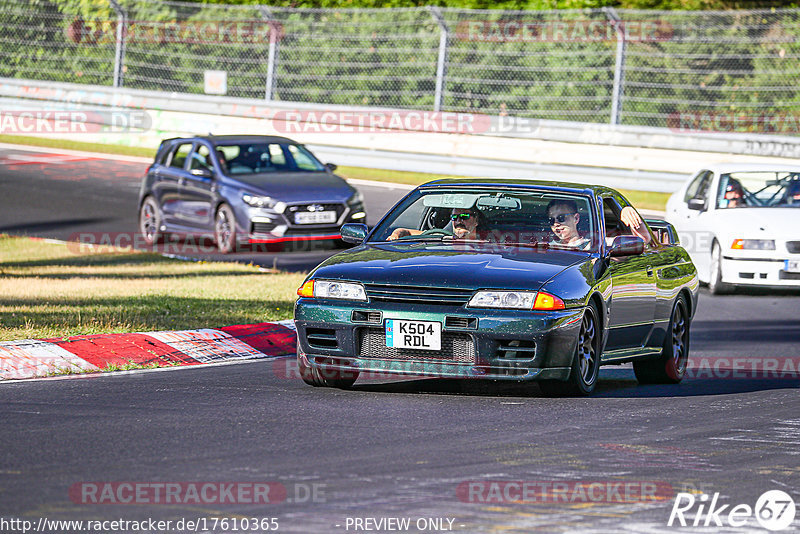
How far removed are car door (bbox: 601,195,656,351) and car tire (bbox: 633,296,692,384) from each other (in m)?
0.35

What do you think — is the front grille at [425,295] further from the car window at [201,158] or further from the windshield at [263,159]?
the car window at [201,158]

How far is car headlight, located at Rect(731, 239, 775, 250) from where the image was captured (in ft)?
52.3

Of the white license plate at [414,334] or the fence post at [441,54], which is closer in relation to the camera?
the white license plate at [414,334]

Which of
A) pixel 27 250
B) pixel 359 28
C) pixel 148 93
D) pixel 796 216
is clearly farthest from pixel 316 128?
pixel 796 216

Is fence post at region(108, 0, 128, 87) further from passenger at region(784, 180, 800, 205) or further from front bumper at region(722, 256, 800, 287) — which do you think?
front bumper at region(722, 256, 800, 287)

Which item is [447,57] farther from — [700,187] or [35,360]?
[35,360]

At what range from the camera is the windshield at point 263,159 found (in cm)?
1967

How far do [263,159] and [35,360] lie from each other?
33.2 feet

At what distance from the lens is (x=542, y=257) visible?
9.38 meters

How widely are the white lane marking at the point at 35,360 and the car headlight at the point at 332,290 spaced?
77.6 inches

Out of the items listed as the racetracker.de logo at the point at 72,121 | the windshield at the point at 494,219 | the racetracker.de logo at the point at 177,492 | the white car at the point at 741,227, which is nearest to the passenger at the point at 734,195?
the white car at the point at 741,227

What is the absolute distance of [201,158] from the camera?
65.4ft

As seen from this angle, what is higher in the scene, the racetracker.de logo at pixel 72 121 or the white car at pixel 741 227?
the white car at pixel 741 227

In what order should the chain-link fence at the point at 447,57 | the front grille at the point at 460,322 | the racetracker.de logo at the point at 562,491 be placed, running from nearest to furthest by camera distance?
1. the racetracker.de logo at the point at 562,491
2. the front grille at the point at 460,322
3. the chain-link fence at the point at 447,57
